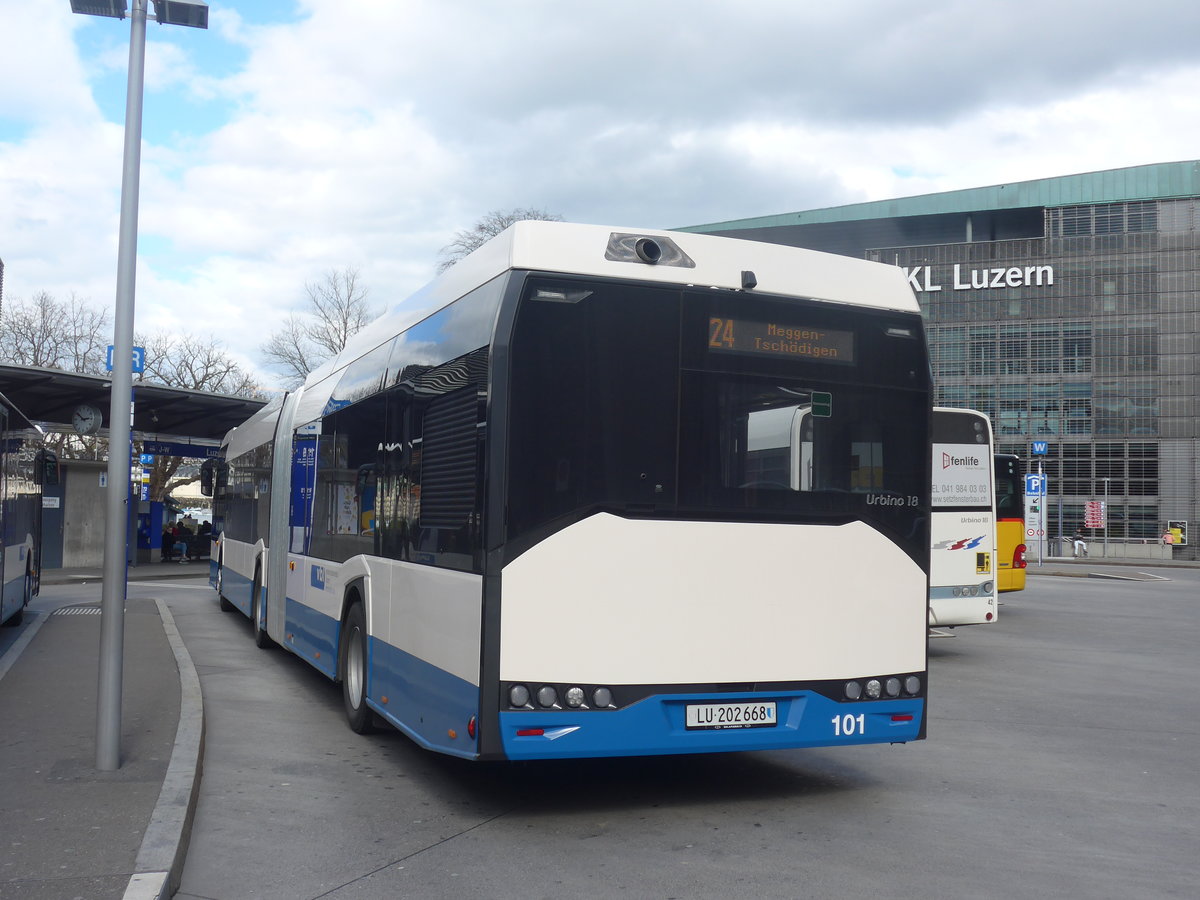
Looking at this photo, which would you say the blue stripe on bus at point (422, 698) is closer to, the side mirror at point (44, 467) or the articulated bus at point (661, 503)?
the articulated bus at point (661, 503)

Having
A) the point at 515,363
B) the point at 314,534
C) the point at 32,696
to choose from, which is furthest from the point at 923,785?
the point at 32,696

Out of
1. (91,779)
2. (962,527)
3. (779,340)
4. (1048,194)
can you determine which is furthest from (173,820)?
(1048,194)

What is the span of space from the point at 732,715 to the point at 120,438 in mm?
4013

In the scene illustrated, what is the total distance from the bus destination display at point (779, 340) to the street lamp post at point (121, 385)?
3.47m

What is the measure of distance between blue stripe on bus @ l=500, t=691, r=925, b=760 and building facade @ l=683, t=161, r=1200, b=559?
80.8m

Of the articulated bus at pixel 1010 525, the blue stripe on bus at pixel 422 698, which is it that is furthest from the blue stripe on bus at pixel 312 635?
the articulated bus at pixel 1010 525

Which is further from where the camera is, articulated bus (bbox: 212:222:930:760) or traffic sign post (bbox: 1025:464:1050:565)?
traffic sign post (bbox: 1025:464:1050:565)

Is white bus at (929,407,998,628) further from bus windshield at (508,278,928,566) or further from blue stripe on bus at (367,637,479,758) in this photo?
blue stripe on bus at (367,637,479,758)

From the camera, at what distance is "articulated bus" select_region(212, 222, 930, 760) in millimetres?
6203

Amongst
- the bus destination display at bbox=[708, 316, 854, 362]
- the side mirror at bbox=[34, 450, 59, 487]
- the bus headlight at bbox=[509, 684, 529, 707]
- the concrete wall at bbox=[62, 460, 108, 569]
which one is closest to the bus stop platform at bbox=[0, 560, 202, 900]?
the bus headlight at bbox=[509, 684, 529, 707]

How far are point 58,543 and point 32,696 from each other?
24.8 meters

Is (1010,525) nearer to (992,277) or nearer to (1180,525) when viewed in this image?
(1180,525)

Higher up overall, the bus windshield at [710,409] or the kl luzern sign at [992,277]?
the kl luzern sign at [992,277]

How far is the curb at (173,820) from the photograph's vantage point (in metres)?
4.96
